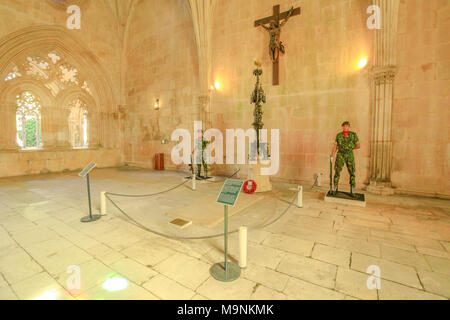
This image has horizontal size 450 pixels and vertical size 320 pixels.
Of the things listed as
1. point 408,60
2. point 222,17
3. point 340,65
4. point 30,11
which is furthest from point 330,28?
point 30,11

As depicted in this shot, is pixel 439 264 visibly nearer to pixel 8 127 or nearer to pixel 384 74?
pixel 384 74

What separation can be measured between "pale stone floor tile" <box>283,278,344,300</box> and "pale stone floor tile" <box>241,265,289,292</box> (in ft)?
0.27

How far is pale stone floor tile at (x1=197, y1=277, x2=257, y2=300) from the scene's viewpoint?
235cm

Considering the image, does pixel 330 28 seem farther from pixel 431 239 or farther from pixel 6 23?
pixel 6 23

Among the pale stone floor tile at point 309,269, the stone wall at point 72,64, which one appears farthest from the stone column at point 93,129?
the pale stone floor tile at point 309,269

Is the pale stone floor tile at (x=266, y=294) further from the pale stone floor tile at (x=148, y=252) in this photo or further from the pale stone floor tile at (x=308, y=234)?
the pale stone floor tile at (x=308, y=234)

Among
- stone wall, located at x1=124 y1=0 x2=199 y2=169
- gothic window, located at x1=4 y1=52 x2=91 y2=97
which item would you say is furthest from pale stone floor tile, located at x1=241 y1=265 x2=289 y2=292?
gothic window, located at x1=4 y1=52 x2=91 y2=97

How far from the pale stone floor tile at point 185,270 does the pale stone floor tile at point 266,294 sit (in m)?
0.63

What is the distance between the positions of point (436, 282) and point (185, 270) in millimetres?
→ 2964

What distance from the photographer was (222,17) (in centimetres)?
962

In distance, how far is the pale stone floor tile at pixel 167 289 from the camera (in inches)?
92.3

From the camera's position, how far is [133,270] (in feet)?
9.32

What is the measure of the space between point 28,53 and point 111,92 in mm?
3850

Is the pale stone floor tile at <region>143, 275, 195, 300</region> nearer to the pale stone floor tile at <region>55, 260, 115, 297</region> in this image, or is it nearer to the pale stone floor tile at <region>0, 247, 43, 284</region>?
the pale stone floor tile at <region>55, 260, 115, 297</region>
